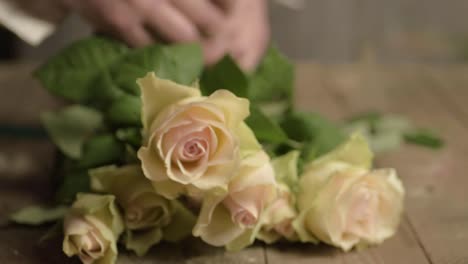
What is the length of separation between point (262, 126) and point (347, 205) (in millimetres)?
97

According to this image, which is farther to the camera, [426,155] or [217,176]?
[426,155]

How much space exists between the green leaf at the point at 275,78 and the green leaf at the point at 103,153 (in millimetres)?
195

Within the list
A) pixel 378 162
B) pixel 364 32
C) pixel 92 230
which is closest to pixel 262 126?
pixel 92 230

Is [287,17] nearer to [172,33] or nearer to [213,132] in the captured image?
[172,33]

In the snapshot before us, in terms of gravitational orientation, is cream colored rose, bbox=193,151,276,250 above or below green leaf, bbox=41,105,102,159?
above

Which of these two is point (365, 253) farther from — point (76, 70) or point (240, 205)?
point (76, 70)

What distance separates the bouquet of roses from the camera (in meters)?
0.54

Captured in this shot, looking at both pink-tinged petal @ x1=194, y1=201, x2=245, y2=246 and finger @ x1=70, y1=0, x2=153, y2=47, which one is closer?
pink-tinged petal @ x1=194, y1=201, x2=245, y2=246

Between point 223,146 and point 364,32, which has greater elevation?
point 223,146

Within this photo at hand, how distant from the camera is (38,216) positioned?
66 cm

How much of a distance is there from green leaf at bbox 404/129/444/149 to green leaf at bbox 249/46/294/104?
21 centimetres

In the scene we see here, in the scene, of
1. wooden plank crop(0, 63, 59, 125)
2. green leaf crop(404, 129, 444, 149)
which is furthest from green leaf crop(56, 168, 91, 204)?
green leaf crop(404, 129, 444, 149)

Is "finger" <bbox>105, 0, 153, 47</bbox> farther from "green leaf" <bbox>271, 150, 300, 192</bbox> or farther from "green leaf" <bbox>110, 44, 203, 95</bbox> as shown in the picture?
"green leaf" <bbox>271, 150, 300, 192</bbox>

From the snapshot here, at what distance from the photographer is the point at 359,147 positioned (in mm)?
631
